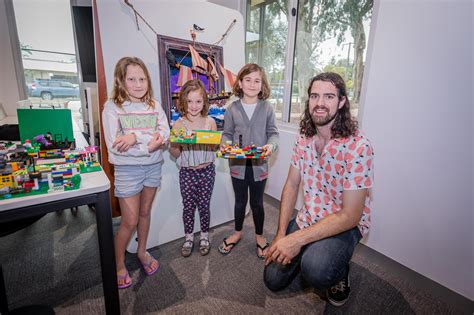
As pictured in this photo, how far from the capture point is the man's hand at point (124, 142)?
49.1 inches

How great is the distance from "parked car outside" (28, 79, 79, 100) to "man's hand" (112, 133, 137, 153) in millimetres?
3221

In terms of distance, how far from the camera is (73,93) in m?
3.75

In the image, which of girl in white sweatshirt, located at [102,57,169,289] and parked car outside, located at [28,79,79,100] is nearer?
girl in white sweatshirt, located at [102,57,169,289]

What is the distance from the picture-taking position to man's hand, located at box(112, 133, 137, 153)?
1.25m

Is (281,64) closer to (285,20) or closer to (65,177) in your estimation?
(285,20)

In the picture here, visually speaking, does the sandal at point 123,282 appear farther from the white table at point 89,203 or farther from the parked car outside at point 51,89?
the parked car outside at point 51,89

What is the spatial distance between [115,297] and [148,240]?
27.2 inches

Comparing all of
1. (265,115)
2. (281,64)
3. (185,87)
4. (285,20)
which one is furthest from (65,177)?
(285,20)

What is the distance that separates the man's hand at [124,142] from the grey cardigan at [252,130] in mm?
582

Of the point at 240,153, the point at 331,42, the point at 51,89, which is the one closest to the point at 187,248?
the point at 240,153

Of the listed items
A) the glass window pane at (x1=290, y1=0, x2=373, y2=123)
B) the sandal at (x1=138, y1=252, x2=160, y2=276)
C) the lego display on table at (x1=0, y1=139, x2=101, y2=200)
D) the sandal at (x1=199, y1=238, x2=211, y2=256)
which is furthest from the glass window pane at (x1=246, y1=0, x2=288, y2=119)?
the lego display on table at (x1=0, y1=139, x2=101, y2=200)

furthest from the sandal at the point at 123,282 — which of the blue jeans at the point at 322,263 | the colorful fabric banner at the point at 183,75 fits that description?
the colorful fabric banner at the point at 183,75

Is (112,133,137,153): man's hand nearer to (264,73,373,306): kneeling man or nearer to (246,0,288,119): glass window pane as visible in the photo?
(264,73,373,306): kneeling man

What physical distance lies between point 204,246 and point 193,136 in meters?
0.88
